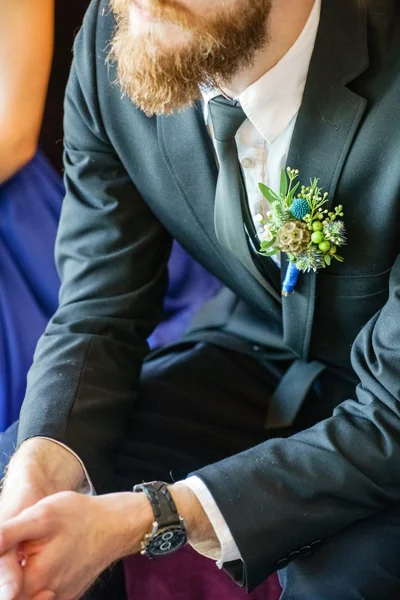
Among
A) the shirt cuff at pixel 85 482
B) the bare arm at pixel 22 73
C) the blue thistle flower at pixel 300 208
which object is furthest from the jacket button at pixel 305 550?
the bare arm at pixel 22 73

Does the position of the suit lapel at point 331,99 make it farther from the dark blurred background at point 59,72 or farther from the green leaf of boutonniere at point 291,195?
the dark blurred background at point 59,72

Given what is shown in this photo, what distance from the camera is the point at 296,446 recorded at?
3.22 ft

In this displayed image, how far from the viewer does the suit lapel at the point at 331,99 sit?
96cm

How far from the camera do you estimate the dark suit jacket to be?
955 millimetres

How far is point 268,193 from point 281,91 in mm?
131

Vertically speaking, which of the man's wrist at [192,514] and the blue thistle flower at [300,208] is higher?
the blue thistle flower at [300,208]

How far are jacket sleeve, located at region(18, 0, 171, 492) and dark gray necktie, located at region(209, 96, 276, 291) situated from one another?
16 cm

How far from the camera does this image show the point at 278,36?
997mm

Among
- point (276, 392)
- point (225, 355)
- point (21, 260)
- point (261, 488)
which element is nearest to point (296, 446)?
point (261, 488)

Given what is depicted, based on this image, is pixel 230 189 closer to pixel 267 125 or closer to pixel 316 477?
pixel 267 125

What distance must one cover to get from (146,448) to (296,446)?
0.31 meters

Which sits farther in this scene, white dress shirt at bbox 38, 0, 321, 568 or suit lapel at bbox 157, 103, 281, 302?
suit lapel at bbox 157, 103, 281, 302

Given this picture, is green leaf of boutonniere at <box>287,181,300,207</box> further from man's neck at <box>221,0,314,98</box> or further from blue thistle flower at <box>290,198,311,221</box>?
man's neck at <box>221,0,314,98</box>

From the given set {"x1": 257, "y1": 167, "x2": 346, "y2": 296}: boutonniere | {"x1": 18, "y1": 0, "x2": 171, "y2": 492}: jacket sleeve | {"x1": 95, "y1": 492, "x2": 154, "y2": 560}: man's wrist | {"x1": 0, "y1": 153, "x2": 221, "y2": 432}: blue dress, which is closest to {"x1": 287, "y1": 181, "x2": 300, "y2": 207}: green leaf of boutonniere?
{"x1": 257, "y1": 167, "x2": 346, "y2": 296}: boutonniere
